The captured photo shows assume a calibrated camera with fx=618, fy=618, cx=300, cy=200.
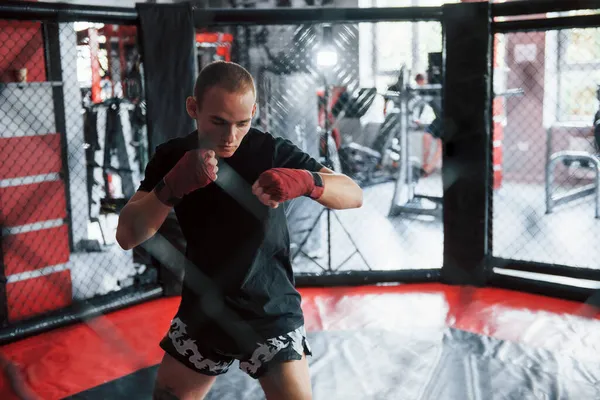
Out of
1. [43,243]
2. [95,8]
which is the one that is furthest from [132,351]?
[95,8]

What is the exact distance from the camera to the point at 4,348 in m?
→ 3.30

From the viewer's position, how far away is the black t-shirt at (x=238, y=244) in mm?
1604

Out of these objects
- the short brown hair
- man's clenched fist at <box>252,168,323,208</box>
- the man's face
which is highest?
the short brown hair

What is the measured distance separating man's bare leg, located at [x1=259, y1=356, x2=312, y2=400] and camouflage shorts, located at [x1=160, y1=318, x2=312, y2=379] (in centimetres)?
2

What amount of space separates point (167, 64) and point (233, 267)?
244cm

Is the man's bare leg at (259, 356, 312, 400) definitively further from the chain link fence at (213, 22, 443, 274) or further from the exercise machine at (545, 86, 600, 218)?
the exercise machine at (545, 86, 600, 218)

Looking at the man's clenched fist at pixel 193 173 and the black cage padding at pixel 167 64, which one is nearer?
the man's clenched fist at pixel 193 173

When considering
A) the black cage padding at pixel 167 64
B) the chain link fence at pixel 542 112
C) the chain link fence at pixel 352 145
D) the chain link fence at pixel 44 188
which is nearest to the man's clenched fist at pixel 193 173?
the black cage padding at pixel 167 64

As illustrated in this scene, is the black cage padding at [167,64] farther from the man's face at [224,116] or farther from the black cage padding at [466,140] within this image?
the man's face at [224,116]

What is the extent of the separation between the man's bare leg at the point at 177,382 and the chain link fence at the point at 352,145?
101 inches

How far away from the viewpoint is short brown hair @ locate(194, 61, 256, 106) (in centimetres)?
147

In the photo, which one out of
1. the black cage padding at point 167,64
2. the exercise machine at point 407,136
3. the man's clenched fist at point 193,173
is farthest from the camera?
the exercise machine at point 407,136

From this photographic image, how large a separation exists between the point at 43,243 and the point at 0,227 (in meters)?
0.31

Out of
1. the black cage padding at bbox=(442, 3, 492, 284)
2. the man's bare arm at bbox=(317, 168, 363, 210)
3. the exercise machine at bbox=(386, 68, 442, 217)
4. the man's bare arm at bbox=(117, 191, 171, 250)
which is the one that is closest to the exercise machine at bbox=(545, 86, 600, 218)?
the exercise machine at bbox=(386, 68, 442, 217)
